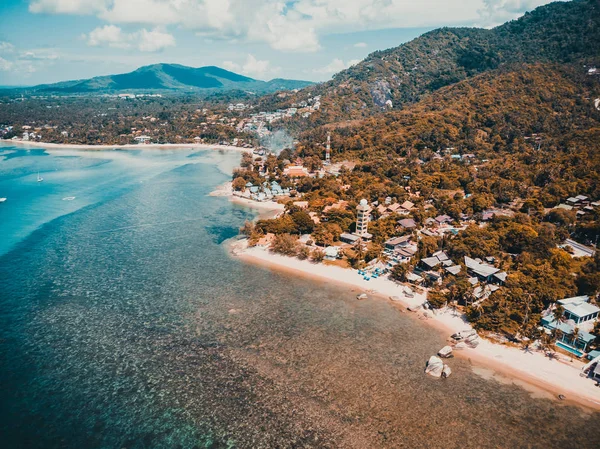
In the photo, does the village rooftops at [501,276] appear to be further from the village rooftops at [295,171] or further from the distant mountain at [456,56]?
the distant mountain at [456,56]

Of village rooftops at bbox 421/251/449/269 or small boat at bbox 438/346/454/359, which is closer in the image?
small boat at bbox 438/346/454/359

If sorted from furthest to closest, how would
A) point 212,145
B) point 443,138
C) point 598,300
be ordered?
point 212,145 → point 443,138 → point 598,300

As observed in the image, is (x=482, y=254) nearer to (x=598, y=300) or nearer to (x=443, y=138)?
(x=598, y=300)

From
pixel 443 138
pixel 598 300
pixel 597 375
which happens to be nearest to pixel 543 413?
pixel 597 375

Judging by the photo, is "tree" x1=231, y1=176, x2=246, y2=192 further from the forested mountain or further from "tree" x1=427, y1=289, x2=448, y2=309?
"tree" x1=427, y1=289, x2=448, y2=309

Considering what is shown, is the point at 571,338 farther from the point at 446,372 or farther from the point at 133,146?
the point at 133,146

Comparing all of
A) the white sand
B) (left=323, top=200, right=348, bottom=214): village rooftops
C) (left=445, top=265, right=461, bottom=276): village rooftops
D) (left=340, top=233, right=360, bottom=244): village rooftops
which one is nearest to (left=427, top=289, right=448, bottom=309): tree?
the white sand

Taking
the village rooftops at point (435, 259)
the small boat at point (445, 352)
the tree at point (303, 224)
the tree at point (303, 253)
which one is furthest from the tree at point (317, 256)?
the small boat at point (445, 352)
